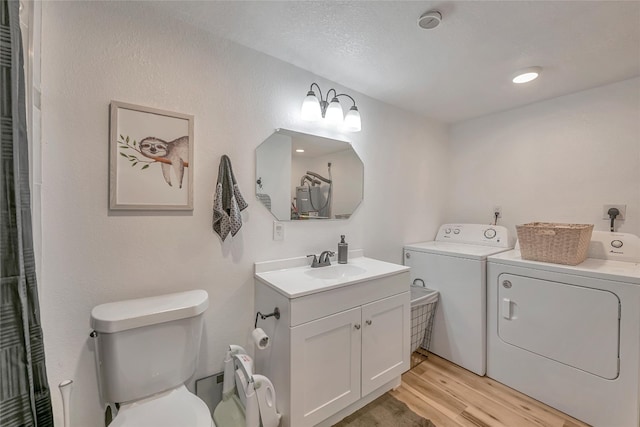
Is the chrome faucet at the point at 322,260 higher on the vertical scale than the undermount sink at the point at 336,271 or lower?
higher

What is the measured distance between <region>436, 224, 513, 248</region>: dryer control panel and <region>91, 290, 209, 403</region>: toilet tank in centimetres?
241

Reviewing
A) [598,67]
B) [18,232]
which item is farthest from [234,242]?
[598,67]

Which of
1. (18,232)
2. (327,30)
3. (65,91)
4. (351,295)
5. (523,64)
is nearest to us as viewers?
(18,232)

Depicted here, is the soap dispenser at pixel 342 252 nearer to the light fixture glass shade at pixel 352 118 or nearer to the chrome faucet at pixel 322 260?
the chrome faucet at pixel 322 260

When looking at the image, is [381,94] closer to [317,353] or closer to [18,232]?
[317,353]

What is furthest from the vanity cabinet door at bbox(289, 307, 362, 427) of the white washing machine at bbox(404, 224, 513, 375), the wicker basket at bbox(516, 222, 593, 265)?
the wicker basket at bbox(516, 222, 593, 265)

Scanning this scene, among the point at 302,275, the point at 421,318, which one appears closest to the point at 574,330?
the point at 421,318

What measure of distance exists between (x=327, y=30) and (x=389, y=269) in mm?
1483

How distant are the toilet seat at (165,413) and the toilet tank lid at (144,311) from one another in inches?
13.2

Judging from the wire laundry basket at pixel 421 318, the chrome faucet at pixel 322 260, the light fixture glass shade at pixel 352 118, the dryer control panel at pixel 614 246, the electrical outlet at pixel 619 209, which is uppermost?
the light fixture glass shade at pixel 352 118

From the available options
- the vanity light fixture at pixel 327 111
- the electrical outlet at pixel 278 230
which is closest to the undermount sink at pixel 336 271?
the electrical outlet at pixel 278 230

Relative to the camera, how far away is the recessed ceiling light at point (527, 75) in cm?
176

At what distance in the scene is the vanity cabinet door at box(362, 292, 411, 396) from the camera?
1590 millimetres

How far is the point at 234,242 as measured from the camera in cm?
156
